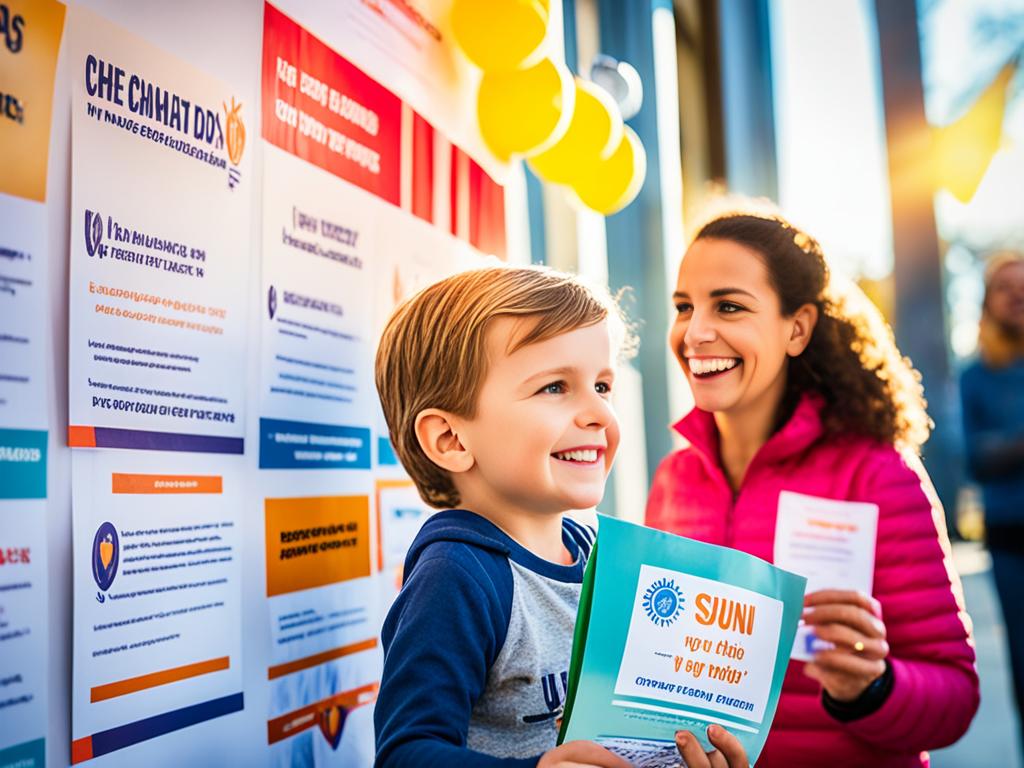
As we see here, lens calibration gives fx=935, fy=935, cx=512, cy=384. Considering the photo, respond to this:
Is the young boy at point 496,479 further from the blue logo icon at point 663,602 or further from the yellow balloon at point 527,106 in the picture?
the yellow balloon at point 527,106

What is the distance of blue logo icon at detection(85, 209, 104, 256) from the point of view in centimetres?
115

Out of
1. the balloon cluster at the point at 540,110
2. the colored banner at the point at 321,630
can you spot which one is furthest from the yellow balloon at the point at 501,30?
the colored banner at the point at 321,630

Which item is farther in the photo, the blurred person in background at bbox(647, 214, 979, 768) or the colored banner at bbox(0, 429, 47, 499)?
the blurred person in background at bbox(647, 214, 979, 768)

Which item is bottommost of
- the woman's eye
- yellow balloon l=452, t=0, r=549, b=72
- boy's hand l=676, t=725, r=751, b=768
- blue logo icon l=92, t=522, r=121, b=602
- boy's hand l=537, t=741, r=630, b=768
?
boy's hand l=676, t=725, r=751, b=768

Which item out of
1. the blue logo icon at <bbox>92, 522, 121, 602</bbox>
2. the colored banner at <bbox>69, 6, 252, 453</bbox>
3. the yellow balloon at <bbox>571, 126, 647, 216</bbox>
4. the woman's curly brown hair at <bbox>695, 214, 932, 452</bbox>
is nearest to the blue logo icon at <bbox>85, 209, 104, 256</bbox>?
the colored banner at <bbox>69, 6, 252, 453</bbox>

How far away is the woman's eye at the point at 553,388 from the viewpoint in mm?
1365

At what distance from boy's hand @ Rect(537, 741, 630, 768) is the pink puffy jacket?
26.9 inches

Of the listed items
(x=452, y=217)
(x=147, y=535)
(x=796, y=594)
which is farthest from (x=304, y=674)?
(x=452, y=217)

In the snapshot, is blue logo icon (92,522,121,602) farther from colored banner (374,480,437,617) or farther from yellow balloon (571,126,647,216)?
yellow balloon (571,126,647,216)

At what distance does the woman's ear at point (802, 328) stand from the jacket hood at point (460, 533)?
0.82m

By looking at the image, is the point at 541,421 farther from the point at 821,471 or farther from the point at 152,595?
the point at 821,471

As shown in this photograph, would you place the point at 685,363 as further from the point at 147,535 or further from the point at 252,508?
the point at 147,535

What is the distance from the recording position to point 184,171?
133 cm

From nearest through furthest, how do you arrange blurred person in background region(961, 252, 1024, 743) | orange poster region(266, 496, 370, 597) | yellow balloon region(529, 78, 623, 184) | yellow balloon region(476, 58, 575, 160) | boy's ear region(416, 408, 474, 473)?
boy's ear region(416, 408, 474, 473)
orange poster region(266, 496, 370, 597)
yellow balloon region(476, 58, 575, 160)
yellow balloon region(529, 78, 623, 184)
blurred person in background region(961, 252, 1024, 743)
